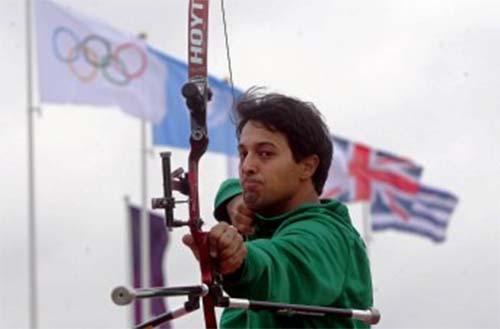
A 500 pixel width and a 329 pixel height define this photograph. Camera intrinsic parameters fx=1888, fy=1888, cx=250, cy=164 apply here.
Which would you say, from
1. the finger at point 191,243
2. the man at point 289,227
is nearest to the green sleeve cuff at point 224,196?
the man at point 289,227

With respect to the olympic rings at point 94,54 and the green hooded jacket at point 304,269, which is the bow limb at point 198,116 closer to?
the green hooded jacket at point 304,269

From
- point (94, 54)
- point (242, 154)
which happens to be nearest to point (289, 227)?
point (242, 154)

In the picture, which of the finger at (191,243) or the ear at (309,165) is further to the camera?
the ear at (309,165)

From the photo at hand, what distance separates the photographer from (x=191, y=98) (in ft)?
Answer: 20.4

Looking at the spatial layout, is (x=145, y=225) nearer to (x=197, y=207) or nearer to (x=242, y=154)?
(x=242, y=154)

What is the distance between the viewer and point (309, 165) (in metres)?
7.09

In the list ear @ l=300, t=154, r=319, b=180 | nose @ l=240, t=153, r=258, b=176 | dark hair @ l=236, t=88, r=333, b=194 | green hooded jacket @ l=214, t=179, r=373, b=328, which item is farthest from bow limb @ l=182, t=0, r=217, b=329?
ear @ l=300, t=154, r=319, b=180

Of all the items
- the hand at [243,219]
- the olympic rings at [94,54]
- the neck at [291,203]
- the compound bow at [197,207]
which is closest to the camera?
the compound bow at [197,207]

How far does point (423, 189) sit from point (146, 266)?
28.0 ft

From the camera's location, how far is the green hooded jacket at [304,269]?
20.7 feet

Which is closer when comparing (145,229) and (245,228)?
(245,228)

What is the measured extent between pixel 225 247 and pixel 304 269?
20.8 inches

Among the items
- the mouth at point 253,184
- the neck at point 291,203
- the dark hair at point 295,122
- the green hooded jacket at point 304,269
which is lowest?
the green hooded jacket at point 304,269

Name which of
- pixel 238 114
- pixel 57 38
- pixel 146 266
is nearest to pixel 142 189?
pixel 146 266
